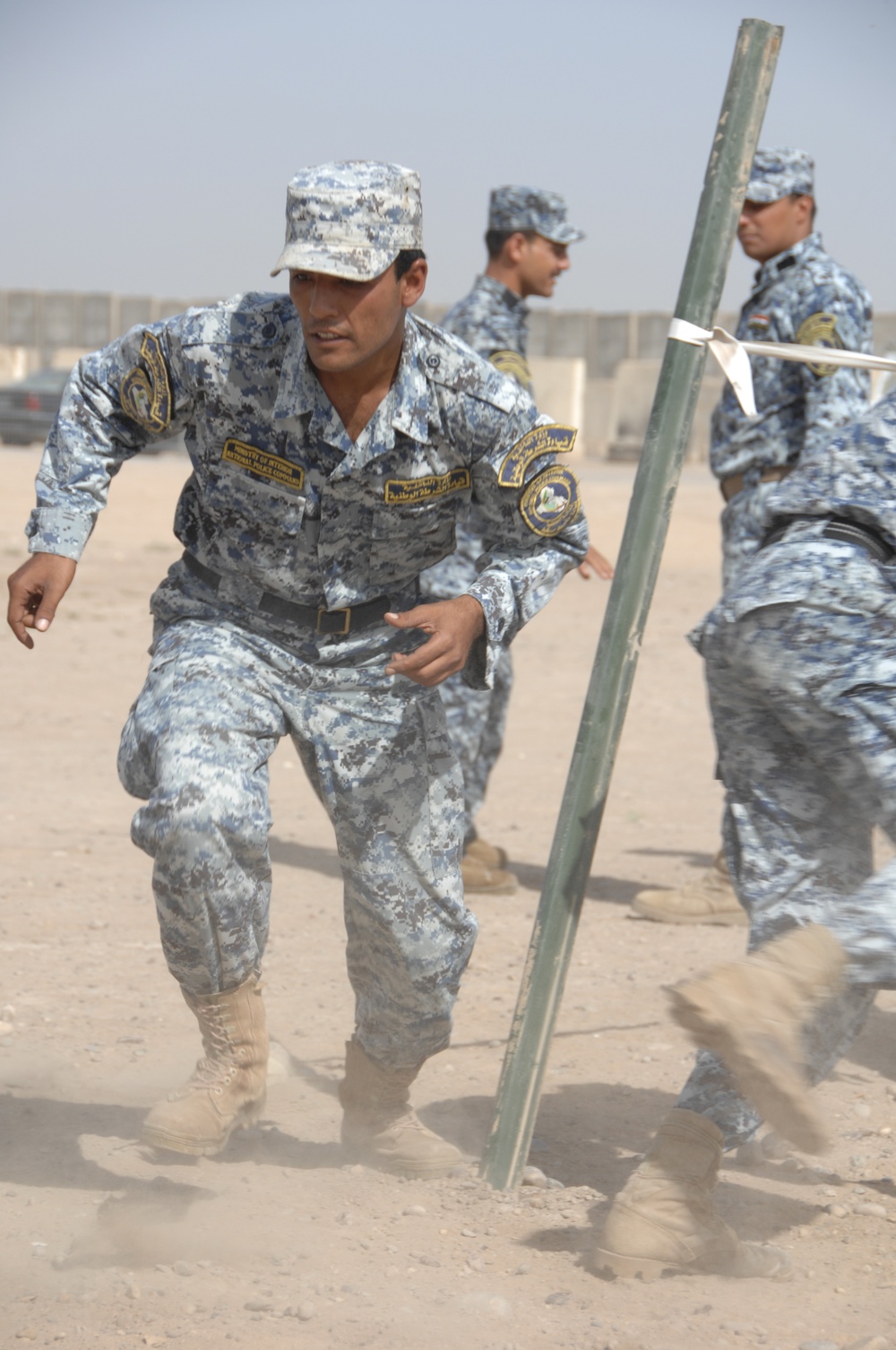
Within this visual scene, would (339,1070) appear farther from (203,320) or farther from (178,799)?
(203,320)

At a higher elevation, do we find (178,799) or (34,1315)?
(178,799)

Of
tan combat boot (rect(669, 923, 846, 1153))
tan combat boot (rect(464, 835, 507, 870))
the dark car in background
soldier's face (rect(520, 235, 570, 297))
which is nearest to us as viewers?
tan combat boot (rect(669, 923, 846, 1153))

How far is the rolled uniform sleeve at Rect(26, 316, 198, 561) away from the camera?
3367mm

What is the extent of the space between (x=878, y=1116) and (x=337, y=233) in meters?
2.40

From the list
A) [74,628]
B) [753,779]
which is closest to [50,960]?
[753,779]

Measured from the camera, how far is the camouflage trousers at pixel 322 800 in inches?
125

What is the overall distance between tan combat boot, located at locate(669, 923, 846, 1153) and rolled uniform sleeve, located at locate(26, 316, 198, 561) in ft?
5.21

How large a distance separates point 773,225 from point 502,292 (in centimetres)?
111

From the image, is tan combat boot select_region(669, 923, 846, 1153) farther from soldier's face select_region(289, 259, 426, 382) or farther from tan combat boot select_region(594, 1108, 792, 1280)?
soldier's face select_region(289, 259, 426, 382)

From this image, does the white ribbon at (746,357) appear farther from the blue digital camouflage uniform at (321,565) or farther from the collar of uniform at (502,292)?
the collar of uniform at (502,292)

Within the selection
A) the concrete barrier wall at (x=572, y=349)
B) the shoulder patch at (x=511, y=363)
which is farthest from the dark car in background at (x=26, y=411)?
the shoulder patch at (x=511, y=363)

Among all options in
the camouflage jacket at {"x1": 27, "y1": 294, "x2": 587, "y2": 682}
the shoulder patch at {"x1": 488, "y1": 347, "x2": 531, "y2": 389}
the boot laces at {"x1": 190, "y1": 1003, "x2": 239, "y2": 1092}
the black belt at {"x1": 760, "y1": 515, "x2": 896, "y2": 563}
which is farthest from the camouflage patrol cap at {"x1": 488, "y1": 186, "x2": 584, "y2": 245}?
the boot laces at {"x1": 190, "y1": 1003, "x2": 239, "y2": 1092}

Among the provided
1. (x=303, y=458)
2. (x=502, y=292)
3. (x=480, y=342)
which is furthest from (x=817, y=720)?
(x=502, y=292)

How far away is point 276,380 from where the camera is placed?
11.0 feet
